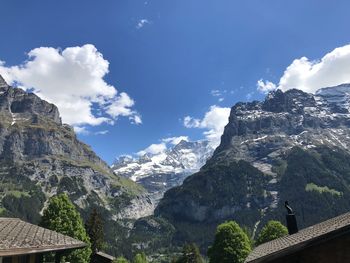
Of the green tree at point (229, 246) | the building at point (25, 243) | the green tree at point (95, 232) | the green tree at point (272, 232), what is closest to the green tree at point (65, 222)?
the green tree at point (95, 232)

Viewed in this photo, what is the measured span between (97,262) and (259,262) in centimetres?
6179

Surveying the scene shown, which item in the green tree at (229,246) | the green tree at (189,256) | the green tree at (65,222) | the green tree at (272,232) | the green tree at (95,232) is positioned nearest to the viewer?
the green tree at (65,222)

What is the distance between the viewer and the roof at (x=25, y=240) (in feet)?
58.1

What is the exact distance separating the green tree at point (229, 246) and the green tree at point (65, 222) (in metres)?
28.1

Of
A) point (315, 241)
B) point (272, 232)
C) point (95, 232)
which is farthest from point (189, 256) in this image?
point (315, 241)

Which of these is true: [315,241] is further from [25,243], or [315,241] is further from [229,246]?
[229,246]

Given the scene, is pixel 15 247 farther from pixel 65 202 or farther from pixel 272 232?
pixel 272 232

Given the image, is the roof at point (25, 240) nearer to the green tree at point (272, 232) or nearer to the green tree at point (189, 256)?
the green tree at point (272, 232)

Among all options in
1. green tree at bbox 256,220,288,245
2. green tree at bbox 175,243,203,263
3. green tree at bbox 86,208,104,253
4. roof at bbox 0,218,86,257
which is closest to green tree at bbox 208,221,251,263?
green tree at bbox 256,220,288,245

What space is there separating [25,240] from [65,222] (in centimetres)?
4614

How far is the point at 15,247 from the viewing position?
17.7m

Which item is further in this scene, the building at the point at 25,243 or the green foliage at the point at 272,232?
the green foliage at the point at 272,232

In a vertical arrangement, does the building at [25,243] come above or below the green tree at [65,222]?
below

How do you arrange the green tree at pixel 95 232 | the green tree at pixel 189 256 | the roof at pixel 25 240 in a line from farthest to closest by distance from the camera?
the green tree at pixel 189 256 < the green tree at pixel 95 232 < the roof at pixel 25 240
